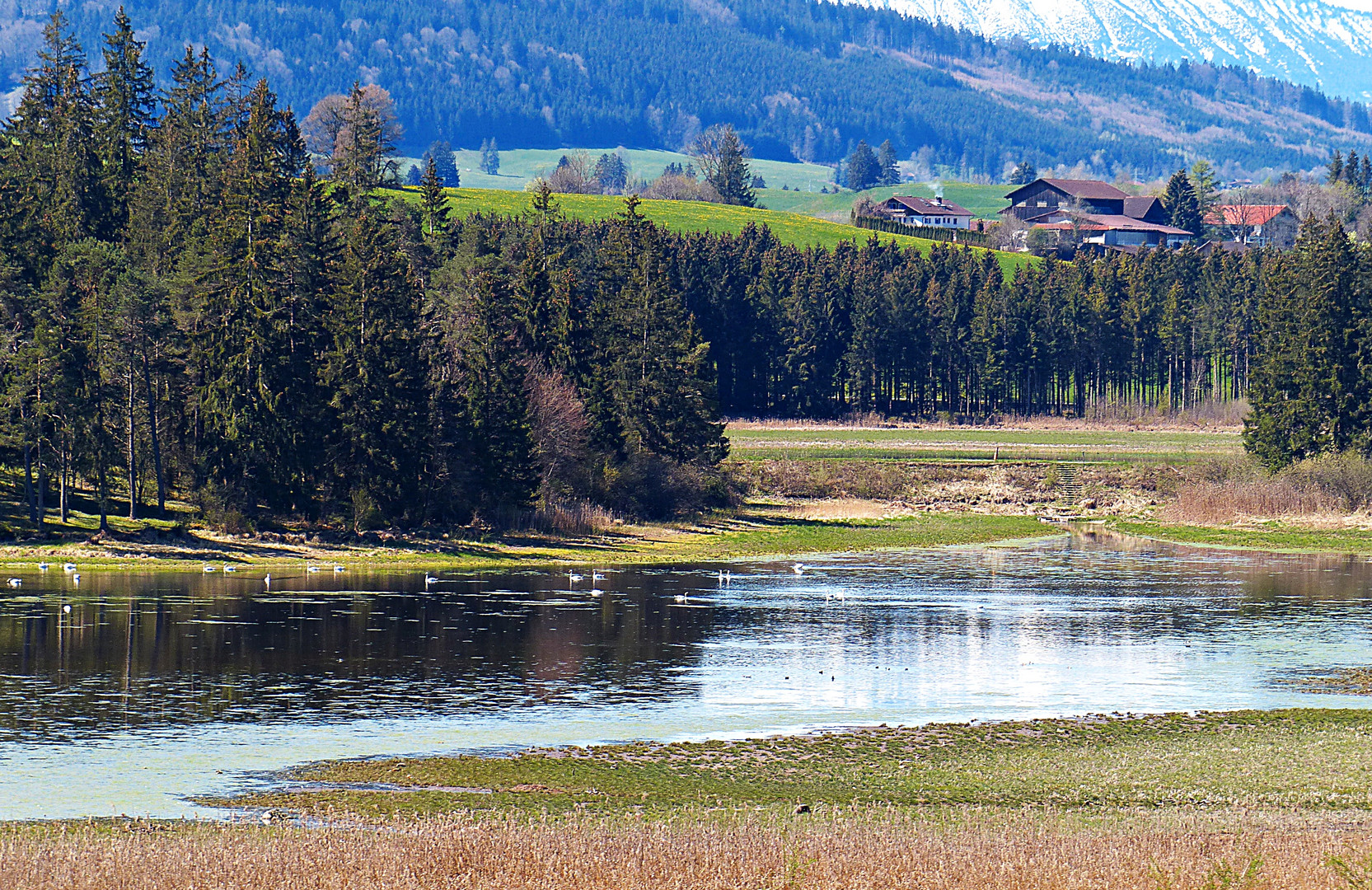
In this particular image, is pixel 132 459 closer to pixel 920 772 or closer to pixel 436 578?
pixel 436 578

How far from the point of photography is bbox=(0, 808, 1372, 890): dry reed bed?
64.0 feet

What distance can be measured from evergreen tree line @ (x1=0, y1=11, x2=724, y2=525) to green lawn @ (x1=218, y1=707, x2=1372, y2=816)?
42.3m

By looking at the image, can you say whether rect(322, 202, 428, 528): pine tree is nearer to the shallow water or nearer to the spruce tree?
the shallow water

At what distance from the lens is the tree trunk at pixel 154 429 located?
68.8 metres

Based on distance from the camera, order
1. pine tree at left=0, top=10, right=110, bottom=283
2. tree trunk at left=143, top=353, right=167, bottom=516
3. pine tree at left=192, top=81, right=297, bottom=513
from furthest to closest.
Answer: pine tree at left=0, top=10, right=110, bottom=283
pine tree at left=192, top=81, right=297, bottom=513
tree trunk at left=143, top=353, right=167, bottom=516

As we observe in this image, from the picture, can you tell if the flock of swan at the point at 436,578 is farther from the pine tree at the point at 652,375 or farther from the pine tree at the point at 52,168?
the pine tree at the point at 52,168

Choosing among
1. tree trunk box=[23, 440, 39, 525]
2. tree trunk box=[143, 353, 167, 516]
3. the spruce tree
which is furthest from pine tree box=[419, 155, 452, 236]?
tree trunk box=[23, 440, 39, 525]

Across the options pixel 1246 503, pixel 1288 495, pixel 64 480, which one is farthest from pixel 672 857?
pixel 1288 495

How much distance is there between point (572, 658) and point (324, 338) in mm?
36297

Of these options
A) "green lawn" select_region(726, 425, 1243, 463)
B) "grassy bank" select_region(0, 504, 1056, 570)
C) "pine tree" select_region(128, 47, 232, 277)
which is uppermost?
"pine tree" select_region(128, 47, 232, 277)

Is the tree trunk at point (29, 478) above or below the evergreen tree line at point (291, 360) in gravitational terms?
below

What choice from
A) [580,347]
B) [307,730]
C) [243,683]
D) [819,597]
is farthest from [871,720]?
[580,347]

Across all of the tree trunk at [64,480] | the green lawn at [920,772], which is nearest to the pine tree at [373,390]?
the tree trunk at [64,480]

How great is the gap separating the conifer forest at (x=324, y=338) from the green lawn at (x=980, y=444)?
13.5 meters
